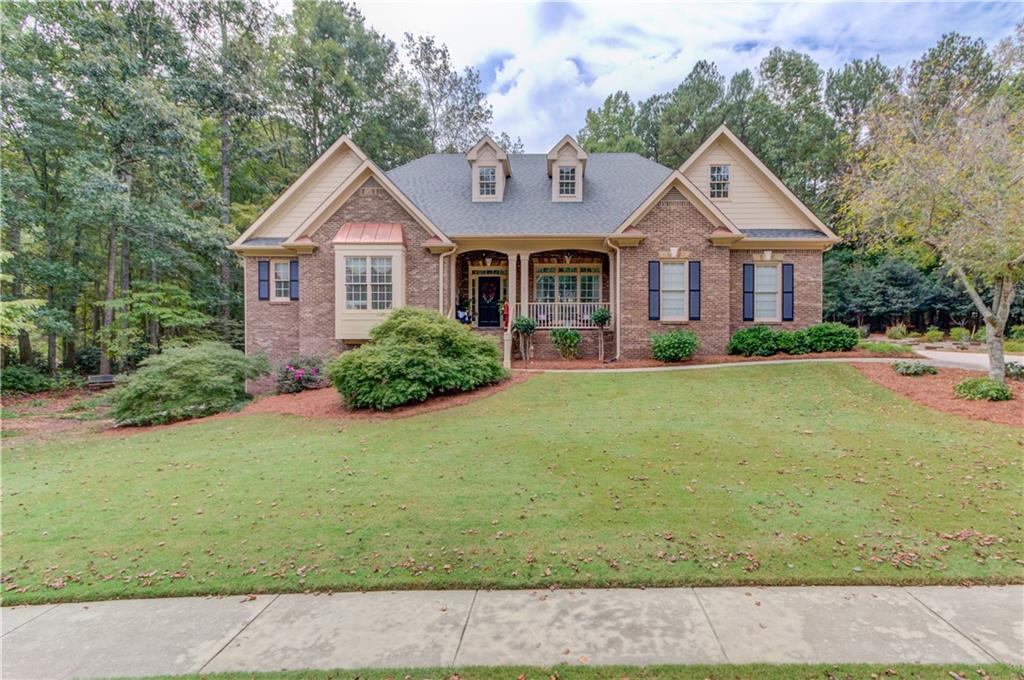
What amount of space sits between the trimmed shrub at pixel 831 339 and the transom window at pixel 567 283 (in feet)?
23.9

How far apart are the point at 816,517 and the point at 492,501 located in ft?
12.0

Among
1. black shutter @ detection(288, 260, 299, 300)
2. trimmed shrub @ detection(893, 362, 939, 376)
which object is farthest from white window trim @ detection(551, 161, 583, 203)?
trimmed shrub @ detection(893, 362, 939, 376)

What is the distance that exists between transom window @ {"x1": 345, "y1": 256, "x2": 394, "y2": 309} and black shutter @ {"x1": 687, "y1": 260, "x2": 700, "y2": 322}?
9851 mm

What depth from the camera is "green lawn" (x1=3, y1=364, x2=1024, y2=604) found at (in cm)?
417

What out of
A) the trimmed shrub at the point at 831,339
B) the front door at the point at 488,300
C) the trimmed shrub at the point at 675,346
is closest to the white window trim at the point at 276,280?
the front door at the point at 488,300

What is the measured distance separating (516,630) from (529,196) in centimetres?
1650

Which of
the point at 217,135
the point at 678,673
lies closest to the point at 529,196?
the point at 678,673

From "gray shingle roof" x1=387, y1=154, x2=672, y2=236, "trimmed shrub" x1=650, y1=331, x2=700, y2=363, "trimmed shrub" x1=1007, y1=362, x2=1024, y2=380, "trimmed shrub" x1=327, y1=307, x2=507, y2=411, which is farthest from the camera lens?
"gray shingle roof" x1=387, y1=154, x2=672, y2=236

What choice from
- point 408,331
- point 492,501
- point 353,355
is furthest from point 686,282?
point 492,501

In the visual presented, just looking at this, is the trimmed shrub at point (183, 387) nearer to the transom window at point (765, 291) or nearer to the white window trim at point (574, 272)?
the white window trim at point (574, 272)

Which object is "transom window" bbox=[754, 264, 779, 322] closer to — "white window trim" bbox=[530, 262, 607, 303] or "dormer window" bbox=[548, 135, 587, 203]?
"white window trim" bbox=[530, 262, 607, 303]

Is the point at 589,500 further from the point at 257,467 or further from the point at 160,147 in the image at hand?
the point at 160,147

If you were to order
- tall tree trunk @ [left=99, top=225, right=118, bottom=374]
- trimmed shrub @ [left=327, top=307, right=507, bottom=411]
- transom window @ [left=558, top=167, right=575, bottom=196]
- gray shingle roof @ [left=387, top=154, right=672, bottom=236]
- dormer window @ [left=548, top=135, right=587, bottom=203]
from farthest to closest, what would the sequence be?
tall tree trunk @ [left=99, top=225, right=118, bottom=374] < transom window @ [left=558, top=167, right=575, bottom=196] < dormer window @ [left=548, top=135, right=587, bottom=203] < gray shingle roof @ [left=387, top=154, right=672, bottom=236] < trimmed shrub @ [left=327, top=307, right=507, bottom=411]

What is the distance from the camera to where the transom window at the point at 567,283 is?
1773cm
